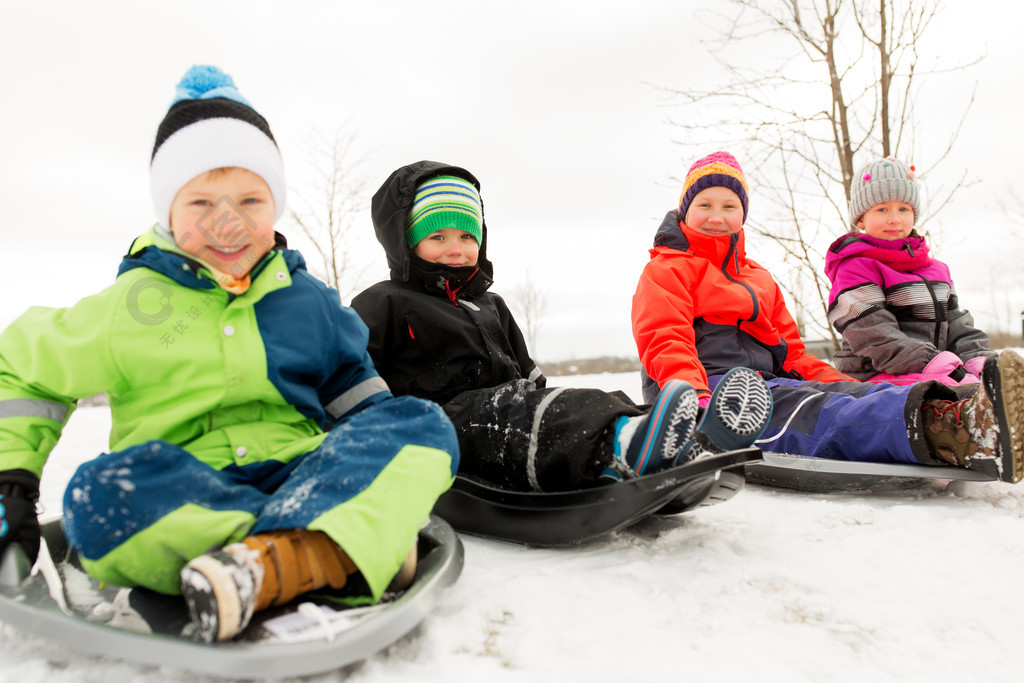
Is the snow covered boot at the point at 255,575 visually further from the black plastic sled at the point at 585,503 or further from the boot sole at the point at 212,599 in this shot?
the black plastic sled at the point at 585,503

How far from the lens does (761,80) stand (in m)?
5.15

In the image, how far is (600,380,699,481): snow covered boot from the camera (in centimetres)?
166

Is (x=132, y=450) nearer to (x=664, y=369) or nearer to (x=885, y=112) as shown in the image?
(x=664, y=369)

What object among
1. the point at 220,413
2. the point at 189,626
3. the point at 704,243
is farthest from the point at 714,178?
the point at 189,626

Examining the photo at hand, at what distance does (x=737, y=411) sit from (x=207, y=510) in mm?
1259

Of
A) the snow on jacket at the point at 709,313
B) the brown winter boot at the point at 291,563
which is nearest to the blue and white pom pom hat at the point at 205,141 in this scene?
the brown winter boot at the point at 291,563

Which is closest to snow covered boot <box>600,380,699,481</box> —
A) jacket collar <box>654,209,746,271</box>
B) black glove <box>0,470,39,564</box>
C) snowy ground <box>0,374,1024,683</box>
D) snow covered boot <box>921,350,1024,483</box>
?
snowy ground <box>0,374,1024,683</box>

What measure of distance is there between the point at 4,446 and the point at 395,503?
85cm

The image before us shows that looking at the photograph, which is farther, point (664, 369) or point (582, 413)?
point (664, 369)

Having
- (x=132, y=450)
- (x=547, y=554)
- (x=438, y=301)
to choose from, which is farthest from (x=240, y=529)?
(x=438, y=301)

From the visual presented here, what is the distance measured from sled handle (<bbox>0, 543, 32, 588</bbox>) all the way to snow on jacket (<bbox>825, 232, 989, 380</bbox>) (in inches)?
128

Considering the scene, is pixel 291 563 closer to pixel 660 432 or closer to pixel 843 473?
pixel 660 432

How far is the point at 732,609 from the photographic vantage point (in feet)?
4.54

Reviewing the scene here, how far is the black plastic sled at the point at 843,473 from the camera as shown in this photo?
2160 mm
